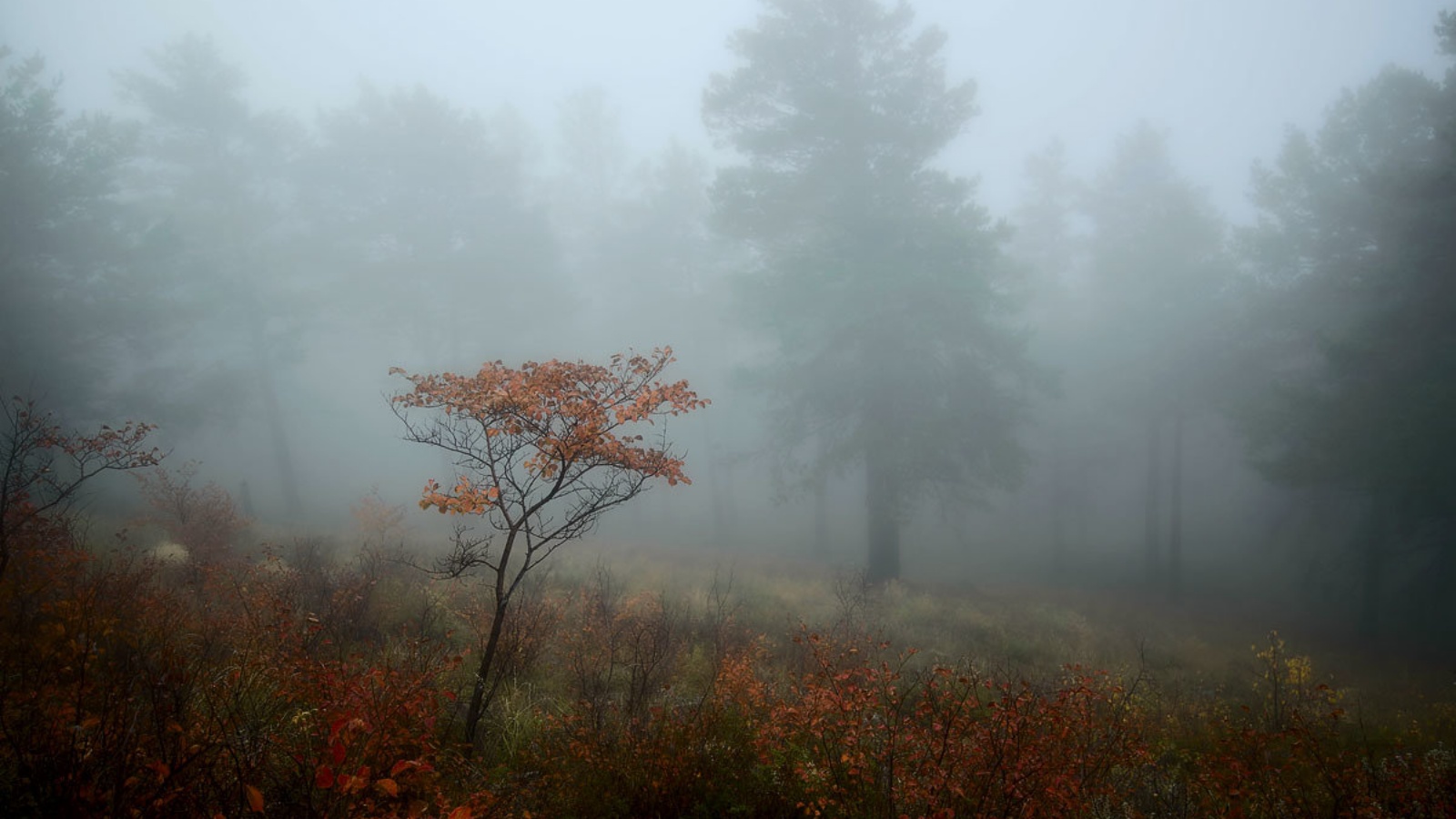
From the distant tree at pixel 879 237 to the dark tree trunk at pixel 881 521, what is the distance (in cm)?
4

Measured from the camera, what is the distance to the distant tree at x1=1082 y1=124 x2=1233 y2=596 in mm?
18938

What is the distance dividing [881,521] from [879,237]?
678cm

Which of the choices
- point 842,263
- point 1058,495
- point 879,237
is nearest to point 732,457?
point 842,263

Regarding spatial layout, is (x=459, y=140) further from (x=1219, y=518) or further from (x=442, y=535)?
(x=1219, y=518)

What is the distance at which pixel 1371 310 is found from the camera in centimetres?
1342

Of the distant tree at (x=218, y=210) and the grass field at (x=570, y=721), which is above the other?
the distant tree at (x=218, y=210)

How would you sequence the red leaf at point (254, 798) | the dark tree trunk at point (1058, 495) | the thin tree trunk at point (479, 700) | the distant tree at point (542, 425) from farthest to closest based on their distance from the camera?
the dark tree trunk at point (1058, 495) < the distant tree at point (542, 425) < the thin tree trunk at point (479, 700) < the red leaf at point (254, 798)

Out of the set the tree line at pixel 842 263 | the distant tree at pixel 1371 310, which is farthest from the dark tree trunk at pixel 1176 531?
the distant tree at pixel 1371 310

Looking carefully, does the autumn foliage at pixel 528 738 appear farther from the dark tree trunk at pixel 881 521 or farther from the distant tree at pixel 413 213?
the distant tree at pixel 413 213

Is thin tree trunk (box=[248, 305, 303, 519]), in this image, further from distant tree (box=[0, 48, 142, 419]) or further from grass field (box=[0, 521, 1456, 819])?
grass field (box=[0, 521, 1456, 819])

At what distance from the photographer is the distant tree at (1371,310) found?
478 inches

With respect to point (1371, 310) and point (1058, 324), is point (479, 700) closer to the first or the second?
point (1371, 310)

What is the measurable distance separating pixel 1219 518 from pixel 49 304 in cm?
4257

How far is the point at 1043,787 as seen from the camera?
393cm
